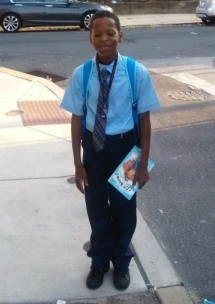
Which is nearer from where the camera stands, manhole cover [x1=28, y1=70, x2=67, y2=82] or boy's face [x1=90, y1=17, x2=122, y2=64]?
boy's face [x1=90, y1=17, x2=122, y2=64]

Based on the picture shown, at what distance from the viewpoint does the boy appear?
275cm

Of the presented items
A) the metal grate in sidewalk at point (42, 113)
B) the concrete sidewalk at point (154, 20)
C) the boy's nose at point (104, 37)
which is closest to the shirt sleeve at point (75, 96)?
the boy's nose at point (104, 37)

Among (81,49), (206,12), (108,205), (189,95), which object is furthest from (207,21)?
(108,205)

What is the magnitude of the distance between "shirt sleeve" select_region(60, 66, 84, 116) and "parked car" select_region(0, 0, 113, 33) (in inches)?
554

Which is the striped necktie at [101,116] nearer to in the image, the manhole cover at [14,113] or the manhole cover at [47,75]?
the manhole cover at [14,113]

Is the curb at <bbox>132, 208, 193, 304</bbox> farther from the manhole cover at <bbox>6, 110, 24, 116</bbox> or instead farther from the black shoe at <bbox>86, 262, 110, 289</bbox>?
the manhole cover at <bbox>6, 110, 24, 116</bbox>

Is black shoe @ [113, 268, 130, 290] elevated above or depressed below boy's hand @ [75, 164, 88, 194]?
below

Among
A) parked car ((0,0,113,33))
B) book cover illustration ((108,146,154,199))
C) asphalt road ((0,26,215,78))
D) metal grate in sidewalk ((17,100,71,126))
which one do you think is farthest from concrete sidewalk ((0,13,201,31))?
book cover illustration ((108,146,154,199))

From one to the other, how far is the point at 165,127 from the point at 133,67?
3792mm

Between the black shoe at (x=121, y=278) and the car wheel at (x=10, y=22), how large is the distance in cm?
1455

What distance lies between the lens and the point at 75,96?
2.83m

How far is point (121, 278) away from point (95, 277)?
169 mm

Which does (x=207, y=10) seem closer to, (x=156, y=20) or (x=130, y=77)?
(x=156, y=20)

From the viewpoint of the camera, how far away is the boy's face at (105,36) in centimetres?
269
